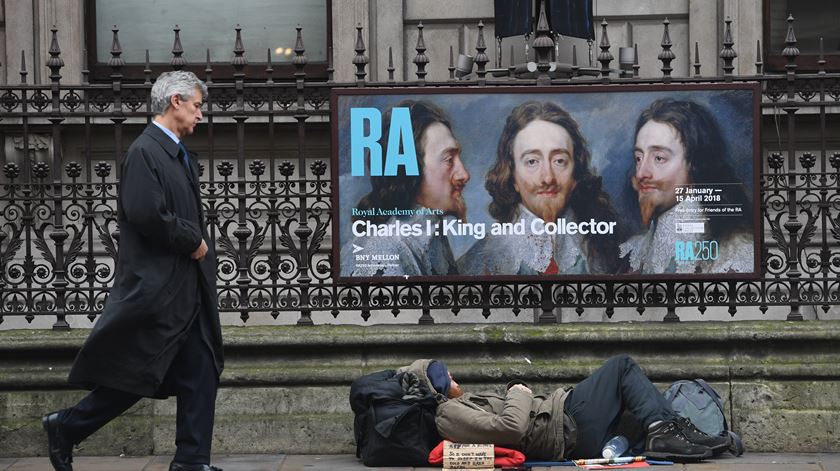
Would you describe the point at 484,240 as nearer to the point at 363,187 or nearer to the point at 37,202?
the point at 363,187

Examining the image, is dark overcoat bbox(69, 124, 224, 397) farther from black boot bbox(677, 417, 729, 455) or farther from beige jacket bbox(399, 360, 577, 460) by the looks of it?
black boot bbox(677, 417, 729, 455)

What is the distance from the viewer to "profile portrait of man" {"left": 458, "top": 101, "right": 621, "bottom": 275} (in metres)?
8.82

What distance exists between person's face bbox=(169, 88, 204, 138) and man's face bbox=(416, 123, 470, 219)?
74.1 inches

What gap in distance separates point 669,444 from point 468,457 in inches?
43.6

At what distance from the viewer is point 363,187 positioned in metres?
8.84

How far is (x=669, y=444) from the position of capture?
809 centimetres

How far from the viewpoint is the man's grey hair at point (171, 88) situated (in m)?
7.25

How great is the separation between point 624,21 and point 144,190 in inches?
195

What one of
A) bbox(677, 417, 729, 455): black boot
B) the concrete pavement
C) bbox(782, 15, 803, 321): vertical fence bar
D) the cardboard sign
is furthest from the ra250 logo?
the cardboard sign

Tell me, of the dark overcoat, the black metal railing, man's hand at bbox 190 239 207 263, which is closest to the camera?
the dark overcoat

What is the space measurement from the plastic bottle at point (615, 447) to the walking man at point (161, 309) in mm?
2267

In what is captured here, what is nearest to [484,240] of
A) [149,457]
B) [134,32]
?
[149,457]

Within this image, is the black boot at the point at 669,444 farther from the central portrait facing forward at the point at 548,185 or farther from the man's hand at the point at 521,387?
the central portrait facing forward at the point at 548,185

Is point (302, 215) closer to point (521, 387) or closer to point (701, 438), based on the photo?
point (521, 387)
